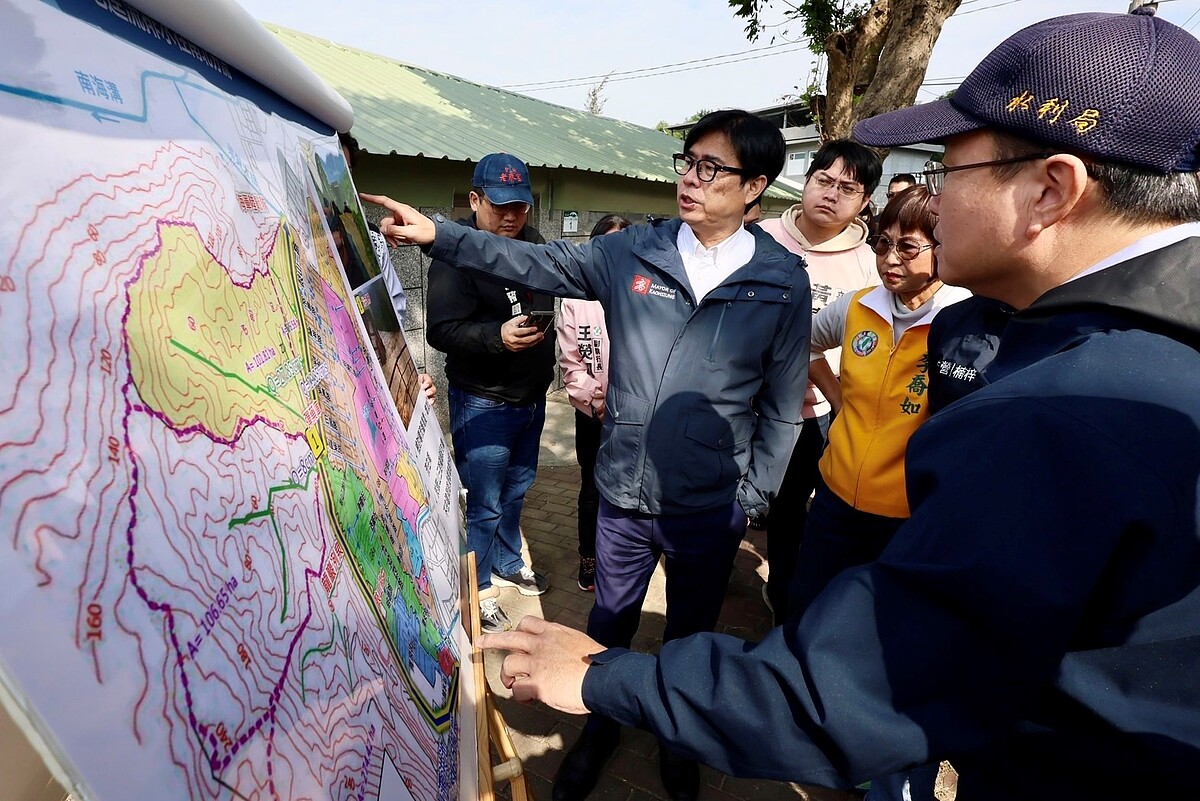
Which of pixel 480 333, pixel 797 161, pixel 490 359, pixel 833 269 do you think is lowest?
→ pixel 490 359

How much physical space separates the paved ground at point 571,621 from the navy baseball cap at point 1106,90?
7.21ft

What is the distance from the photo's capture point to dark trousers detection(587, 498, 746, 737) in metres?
2.14

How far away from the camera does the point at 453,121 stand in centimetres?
655

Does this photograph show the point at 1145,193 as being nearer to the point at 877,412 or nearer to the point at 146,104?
the point at 877,412

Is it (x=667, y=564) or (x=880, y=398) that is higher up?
(x=880, y=398)

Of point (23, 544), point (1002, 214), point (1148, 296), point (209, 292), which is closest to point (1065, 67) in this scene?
point (1002, 214)

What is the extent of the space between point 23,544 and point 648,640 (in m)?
2.85

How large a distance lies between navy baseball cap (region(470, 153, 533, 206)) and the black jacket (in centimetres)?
22

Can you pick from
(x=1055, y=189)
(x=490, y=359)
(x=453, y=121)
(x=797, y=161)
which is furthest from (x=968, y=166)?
(x=797, y=161)

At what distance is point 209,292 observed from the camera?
75 cm

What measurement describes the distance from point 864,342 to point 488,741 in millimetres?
1765

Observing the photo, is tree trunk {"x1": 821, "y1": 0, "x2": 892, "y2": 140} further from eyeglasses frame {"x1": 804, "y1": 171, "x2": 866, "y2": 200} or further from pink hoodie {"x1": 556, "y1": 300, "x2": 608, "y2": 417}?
pink hoodie {"x1": 556, "y1": 300, "x2": 608, "y2": 417}

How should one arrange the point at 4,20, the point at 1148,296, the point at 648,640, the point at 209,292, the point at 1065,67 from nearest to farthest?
1. the point at 4,20
2. the point at 209,292
3. the point at 1148,296
4. the point at 1065,67
5. the point at 648,640

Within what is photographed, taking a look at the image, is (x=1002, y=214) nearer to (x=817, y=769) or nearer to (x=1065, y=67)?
(x=1065, y=67)
